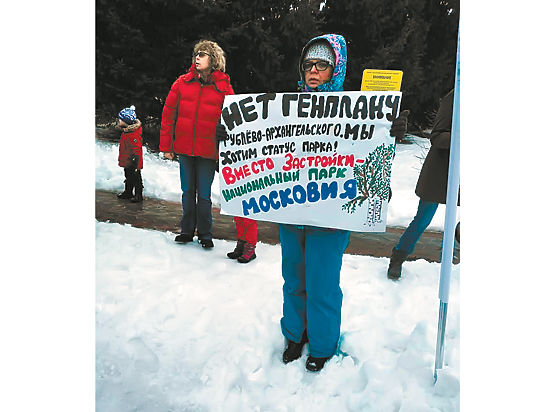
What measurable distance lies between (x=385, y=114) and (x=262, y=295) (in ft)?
3.71

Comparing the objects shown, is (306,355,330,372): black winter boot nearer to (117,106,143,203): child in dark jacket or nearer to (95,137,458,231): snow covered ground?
(95,137,458,231): snow covered ground

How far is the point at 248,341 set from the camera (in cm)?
195

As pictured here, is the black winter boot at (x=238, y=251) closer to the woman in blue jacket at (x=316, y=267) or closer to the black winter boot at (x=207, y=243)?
the black winter boot at (x=207, y=243)

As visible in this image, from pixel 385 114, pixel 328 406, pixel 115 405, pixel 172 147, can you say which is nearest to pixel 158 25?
pixel 172 147

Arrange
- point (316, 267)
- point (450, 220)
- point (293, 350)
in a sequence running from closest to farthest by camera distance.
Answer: point (450, 220) → point (316, 267) → point (293, 350)

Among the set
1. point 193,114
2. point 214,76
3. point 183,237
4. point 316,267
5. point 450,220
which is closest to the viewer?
point 450,220

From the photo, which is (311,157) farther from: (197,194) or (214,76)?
(197,194)

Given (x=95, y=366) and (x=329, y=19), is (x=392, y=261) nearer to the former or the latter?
(x=329, y=19)

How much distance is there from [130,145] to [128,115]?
0.57 feet

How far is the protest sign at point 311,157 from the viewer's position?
5.33ft

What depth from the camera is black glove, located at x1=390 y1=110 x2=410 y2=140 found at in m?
1.57

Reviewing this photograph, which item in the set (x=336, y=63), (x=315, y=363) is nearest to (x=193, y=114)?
(x=336, y=63)

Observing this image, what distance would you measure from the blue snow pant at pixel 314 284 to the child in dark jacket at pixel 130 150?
1040 millimetres

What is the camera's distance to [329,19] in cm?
190
